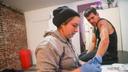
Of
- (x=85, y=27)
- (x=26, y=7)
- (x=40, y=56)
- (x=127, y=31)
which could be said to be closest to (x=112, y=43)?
(x=127, y=31)

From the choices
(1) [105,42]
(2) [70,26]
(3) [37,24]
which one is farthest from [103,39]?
(3) [37,24]

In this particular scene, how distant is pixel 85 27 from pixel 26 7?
1.47m

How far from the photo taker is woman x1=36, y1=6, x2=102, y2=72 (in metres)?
0.90

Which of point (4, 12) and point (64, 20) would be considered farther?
point (4, 12)

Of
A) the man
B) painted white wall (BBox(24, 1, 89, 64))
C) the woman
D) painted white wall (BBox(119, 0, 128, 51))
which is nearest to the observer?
the woman

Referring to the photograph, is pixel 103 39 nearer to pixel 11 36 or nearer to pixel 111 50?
pixel 111 50

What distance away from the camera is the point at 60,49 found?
3.16 ft

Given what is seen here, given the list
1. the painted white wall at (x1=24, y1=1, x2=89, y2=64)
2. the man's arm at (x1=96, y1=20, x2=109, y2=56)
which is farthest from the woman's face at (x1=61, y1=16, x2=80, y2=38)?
the painted white wall at (x1=24, y1=1, x2=89, y2=64)

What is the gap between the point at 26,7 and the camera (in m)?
3.73

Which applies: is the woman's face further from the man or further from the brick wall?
the brick wall

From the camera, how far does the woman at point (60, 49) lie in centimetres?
90

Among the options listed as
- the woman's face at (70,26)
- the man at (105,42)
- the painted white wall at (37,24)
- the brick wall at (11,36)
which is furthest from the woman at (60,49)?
the painted white wall at (37,24)

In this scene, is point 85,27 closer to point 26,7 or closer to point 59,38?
point 26,7

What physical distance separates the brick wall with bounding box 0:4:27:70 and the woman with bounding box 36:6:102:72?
2483 mm
